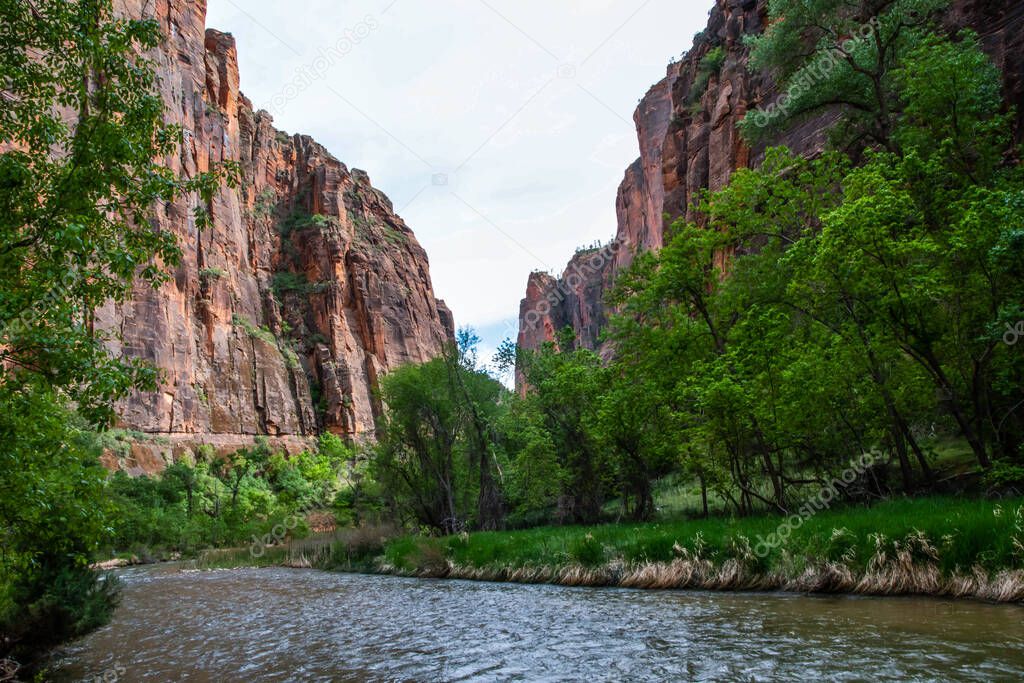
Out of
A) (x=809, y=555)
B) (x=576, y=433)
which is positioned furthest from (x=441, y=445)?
(x=809, y=555)

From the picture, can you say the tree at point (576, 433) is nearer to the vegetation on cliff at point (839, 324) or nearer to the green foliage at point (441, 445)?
the vegetation on cliff at point (839, 324)

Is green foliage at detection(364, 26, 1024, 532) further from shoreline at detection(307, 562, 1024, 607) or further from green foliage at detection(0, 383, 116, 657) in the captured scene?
green foliage at detection(0, 383, 116, 657)

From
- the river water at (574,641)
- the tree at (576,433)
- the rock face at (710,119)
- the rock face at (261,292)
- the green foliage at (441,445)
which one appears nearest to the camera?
the river water at (574,641)

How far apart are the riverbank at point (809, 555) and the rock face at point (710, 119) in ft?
26.7

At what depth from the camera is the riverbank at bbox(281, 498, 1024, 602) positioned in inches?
408

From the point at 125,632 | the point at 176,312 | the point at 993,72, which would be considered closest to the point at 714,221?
the point at 993,72

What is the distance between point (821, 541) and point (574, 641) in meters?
6.34

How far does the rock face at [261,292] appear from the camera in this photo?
75.9 meters

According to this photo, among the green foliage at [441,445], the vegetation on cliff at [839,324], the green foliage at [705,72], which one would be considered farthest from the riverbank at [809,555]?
the green foliage at [705,72]

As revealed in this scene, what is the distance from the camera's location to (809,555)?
43.3 ft

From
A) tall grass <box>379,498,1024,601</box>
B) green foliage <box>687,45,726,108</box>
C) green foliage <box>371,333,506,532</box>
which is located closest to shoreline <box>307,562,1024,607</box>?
tall grass <box>379,498,1024,601</box>

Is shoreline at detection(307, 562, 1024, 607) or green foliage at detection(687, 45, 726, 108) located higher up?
green foliage at detection(687, 45, 726, 108)

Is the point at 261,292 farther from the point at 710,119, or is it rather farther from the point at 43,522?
the point at 43,522

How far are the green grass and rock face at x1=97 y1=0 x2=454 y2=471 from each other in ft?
179
